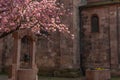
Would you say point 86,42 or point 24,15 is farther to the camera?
point 86,42

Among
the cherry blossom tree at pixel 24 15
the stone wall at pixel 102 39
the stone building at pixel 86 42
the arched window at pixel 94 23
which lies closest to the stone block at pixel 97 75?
the cherry blossom tree at pixel 24 15

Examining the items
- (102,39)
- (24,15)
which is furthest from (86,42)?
(24,15)

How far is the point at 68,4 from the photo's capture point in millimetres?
22062

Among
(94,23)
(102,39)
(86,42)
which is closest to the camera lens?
(102,39)

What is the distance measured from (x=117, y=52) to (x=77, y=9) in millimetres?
5262

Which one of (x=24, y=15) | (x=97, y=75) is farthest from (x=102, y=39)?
(x=24, y=15)

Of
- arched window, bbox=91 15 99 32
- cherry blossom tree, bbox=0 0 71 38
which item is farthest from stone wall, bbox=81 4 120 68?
cherry blossom tree, bbox=0 0 71 38

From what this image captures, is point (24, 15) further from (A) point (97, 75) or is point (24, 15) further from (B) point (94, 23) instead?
(B) point (94, 23)

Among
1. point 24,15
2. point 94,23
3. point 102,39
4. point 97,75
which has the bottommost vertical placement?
point 97,75

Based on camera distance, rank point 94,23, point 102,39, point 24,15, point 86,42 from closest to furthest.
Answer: point 24,15 → point 102,39 → point 86,42 → point 94,23

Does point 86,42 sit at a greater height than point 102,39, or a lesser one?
lesser

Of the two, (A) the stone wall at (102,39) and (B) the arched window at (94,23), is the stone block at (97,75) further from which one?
(B) the arched window at (94,23)

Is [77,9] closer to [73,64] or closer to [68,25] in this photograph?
[68,25]

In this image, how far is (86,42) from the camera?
904 inches
